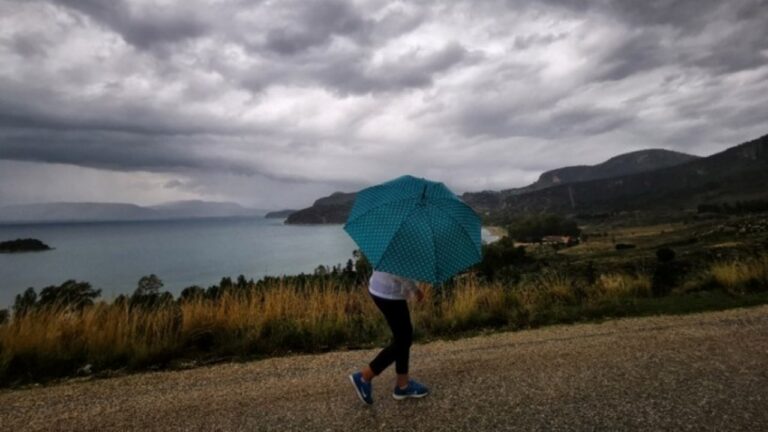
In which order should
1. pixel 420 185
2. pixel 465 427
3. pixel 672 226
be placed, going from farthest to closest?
pixel 672 226, pixel 420 185, pixel 465 427

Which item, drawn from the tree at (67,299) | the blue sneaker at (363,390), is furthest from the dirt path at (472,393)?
the tree at (67,299)

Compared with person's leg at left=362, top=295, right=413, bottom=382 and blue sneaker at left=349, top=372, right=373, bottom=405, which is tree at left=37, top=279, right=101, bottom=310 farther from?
person's leg at left=362, top=295, right=413, bottom=382

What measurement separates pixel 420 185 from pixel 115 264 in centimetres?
12308

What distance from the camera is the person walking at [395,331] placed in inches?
161

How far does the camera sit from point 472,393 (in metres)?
4.50

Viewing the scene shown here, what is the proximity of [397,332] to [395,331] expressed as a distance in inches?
0.9

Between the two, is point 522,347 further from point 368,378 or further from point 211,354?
point 211,354

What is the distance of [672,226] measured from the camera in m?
108

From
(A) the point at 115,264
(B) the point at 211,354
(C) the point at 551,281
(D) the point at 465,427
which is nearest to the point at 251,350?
(B) the point at 211,354

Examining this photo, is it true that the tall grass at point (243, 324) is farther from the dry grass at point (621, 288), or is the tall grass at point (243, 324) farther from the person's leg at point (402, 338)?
the person's leg at point (402, 338)

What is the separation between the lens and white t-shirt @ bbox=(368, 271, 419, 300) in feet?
13.3

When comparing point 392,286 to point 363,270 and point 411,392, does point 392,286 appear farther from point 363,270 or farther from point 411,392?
point 363,270

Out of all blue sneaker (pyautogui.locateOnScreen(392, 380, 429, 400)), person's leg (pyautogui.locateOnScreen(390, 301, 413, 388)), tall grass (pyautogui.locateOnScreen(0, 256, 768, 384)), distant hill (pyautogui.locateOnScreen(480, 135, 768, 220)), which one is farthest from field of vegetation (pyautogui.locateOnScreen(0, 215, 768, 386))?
distant hill (pyautogui.locateOnScreen(480, 135, 768, 220))

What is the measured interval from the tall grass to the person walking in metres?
2.32
